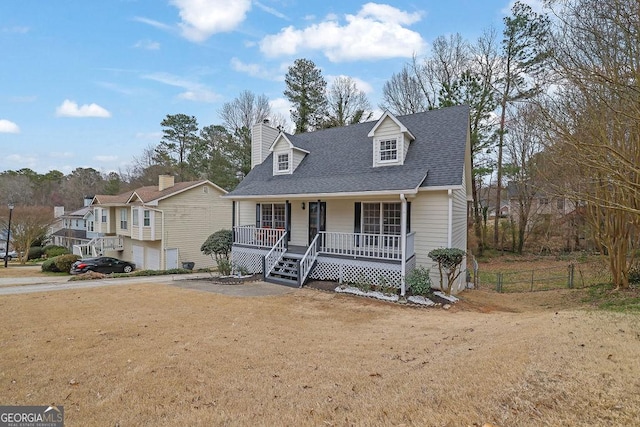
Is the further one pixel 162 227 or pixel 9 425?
pixel 162 227

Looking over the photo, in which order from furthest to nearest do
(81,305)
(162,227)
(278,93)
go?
(278,93) < (162,227) < (81,305)

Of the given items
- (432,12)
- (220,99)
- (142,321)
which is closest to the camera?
(142,321)

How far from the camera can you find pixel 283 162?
1734 centimetres

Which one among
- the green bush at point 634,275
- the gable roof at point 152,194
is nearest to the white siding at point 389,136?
the green bush at point 634,275

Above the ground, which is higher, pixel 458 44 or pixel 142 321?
pixel 458 44

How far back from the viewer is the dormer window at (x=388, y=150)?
13.8 meters

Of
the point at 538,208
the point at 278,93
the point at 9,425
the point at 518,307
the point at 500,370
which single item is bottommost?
the point at 518,307

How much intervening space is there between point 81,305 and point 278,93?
27311 mm

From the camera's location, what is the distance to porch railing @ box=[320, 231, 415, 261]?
38.1 ft

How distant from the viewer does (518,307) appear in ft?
36.9

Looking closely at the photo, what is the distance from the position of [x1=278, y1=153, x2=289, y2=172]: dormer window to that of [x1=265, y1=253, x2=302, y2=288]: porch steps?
18.4ft

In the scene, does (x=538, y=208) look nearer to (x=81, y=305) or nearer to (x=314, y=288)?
(x=314, y=288)

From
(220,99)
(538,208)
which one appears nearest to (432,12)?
(538,208)

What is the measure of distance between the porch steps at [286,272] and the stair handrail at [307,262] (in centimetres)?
27
